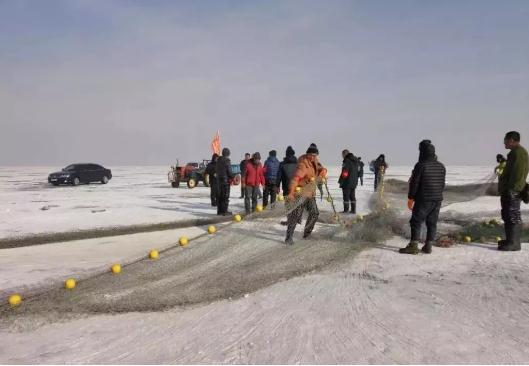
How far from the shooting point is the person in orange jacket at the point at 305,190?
23.1 ft

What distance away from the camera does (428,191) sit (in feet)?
21.0

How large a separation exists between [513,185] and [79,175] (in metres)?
27.0

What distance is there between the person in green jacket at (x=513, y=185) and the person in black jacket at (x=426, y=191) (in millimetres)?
976

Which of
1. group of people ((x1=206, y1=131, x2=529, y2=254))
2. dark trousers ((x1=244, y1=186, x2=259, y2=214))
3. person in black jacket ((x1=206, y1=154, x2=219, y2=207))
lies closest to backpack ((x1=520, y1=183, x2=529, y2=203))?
group of people ((x1=206, y1=131, x2=529, y2=254))

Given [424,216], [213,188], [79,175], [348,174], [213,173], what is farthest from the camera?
[79,175]

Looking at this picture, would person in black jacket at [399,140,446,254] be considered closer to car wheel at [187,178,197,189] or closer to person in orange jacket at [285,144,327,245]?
person in orange jacket at [285,144,327,245]

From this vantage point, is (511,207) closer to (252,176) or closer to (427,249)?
(427,249)

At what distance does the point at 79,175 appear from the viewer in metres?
27.7

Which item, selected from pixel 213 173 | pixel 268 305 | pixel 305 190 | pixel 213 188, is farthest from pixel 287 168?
pixel 213 188

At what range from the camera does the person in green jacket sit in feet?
20.6

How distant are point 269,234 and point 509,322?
15.6ft

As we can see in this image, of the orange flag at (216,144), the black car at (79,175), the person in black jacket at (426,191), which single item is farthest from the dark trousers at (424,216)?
the black car at (79,175)

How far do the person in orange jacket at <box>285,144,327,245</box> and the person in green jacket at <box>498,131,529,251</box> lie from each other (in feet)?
9.84

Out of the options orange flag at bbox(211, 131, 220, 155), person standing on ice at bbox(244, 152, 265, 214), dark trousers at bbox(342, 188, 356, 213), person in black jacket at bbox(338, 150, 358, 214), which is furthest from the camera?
orange flag at bbox(211, 131, 220, 155)
